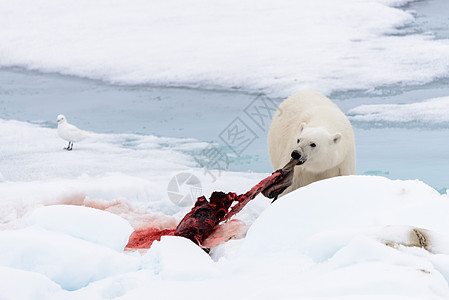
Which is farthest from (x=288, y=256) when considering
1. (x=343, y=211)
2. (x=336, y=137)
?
(x=336, y=137)

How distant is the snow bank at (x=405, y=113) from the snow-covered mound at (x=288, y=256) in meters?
3.65

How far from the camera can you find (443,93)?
6742mm

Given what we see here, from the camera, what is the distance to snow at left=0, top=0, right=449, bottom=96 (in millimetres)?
7734

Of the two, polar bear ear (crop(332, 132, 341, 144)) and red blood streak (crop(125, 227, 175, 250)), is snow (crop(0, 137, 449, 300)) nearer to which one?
red blood streak (crop(125, 227, 175, 250))

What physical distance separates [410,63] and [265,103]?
8.54 ft

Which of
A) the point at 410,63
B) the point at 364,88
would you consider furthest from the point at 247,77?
the point at 410,63

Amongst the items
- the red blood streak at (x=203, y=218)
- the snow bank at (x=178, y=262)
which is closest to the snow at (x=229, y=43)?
the red blood streak at (x=203, y=218)

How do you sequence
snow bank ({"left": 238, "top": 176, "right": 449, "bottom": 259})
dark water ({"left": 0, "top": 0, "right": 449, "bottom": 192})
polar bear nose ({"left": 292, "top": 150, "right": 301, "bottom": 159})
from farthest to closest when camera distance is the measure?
dark water ({"left": 0, "top": 0, "right": 449, "bottom": 192}) < polar bear nose ({"left": 292, "top": 150, "right": 301, "bottom": 159}) < snow bank ({"left": 238, "top": 176, "right": 449, "bottom": 259})

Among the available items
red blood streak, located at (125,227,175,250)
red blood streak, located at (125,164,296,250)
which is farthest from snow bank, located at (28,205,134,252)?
red blood streak, located at (125,227,175,250)

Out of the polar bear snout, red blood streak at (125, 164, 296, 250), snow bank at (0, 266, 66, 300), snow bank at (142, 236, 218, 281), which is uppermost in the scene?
snow bank at (0, 266, 66, 300)

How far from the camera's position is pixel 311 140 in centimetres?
338

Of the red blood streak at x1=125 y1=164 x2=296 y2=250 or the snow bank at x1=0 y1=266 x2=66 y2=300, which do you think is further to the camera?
the red blood streak at x1=125 y1=164 x2=296 y2=250

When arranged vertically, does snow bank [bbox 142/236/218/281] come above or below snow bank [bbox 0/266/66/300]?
below

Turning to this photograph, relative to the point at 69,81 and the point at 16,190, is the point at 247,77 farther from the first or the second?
the point at 16,190
